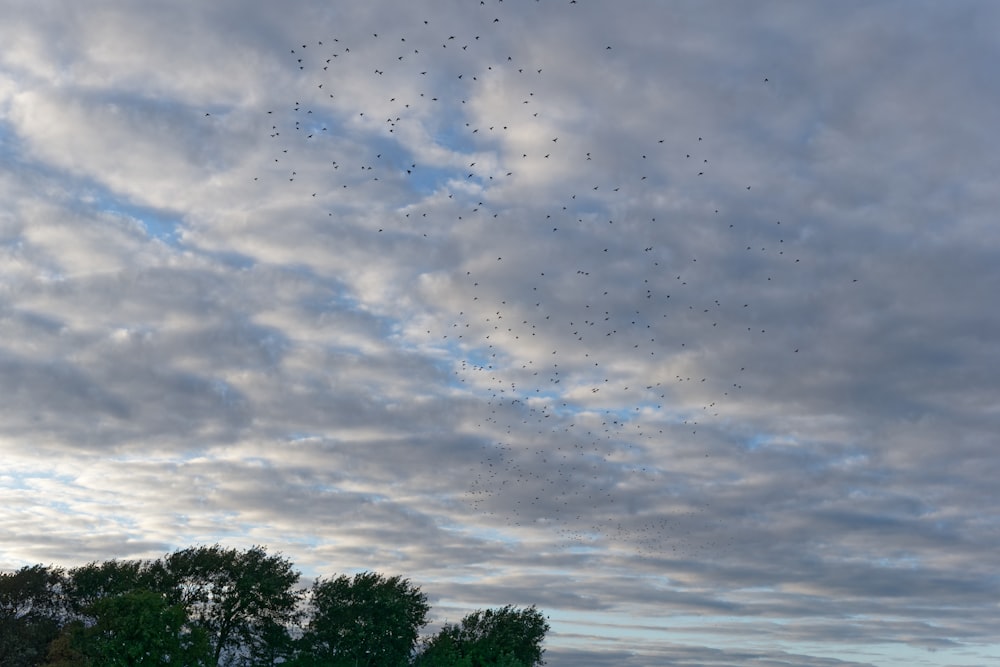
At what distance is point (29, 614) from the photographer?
4884 inches

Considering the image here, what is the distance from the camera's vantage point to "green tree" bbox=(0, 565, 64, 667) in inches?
4459

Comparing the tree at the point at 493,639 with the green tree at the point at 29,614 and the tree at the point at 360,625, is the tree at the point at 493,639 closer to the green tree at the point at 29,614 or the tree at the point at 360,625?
the tree at the point at 360,625

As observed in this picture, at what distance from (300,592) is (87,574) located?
94.8 ft

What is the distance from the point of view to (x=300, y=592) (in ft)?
458

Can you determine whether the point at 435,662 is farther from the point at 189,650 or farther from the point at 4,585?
the point at 4,585

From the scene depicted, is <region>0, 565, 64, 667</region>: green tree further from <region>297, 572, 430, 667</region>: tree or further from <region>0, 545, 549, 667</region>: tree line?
<region>297, 572, 430, 667</region>: tree

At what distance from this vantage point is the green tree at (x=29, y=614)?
113 metres

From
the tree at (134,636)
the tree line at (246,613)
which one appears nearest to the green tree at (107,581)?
the tree line at (246,613)

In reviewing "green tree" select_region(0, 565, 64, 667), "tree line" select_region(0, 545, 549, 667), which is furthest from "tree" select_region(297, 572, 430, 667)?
"green tree" select_region(0, 565, 64, 667)

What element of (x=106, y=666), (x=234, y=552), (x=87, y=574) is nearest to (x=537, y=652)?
(x=234, y=552)

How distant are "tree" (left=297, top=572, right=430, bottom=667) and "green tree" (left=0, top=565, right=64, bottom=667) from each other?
32355mm

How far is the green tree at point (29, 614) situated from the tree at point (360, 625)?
32355 millimetres

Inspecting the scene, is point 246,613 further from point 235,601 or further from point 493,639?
point 493,639

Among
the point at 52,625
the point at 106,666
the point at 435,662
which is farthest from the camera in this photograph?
the point at 435,662
